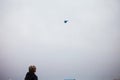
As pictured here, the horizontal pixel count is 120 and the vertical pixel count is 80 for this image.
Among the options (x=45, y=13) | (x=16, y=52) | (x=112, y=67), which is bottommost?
(x=112, y=67)

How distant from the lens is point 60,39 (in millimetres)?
7582

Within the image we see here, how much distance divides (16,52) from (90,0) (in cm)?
282

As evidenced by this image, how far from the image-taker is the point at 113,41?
7.72 metres

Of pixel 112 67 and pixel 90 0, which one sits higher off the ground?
pixel 90 0

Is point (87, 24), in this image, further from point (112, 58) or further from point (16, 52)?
point (16, 52)

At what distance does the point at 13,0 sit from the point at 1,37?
1195mm

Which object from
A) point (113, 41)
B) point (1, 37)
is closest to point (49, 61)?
point (1, 37)

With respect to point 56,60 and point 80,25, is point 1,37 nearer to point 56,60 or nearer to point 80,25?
point 56,60

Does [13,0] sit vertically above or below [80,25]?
above

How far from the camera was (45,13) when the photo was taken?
24.8 feet

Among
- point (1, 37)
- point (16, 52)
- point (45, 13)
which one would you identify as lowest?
point (16, 52)

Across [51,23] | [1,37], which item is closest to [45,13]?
[51,23]

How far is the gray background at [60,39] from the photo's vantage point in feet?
24.5

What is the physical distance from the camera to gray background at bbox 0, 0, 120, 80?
7465 millimetres
